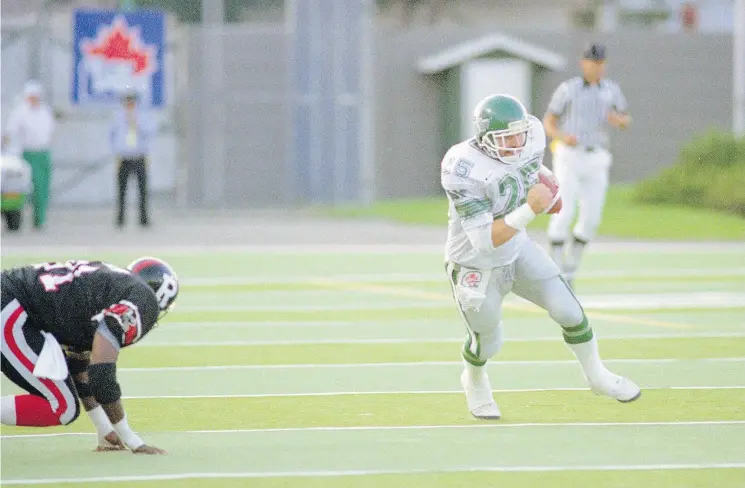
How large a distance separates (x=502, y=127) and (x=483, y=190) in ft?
1.07

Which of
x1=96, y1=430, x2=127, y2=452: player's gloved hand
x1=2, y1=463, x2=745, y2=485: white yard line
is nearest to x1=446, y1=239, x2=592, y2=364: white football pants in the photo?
x1=2, y1=463, x2=745, y2=485: white yard line

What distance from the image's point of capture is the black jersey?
21.3 feet

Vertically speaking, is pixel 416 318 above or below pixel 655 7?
below

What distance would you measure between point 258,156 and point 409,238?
26.6 feet

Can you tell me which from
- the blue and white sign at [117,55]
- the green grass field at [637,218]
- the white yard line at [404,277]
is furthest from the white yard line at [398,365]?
the blue and white sign at [117,55]

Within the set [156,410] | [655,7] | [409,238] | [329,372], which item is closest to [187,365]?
[329,372]

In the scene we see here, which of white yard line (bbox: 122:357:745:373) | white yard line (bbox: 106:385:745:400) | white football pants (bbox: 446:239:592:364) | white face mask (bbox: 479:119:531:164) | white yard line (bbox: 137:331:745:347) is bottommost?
white yard line (bbox: 137:331:745:347)

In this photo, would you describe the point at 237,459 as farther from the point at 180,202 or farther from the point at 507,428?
the point at 180,202

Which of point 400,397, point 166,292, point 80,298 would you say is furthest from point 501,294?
point 80,298

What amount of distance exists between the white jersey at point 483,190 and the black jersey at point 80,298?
162cm

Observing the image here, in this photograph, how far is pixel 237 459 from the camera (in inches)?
263

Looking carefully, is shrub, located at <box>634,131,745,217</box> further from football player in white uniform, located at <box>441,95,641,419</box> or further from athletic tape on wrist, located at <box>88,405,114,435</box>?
athletic tape on wrist, located at <box>88,405,114,435</box>

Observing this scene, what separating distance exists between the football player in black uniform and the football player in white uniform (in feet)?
5.04

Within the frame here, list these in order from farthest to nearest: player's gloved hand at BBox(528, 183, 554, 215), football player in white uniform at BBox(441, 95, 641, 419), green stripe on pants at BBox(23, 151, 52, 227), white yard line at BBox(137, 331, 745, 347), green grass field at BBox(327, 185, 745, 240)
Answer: green stripe on pants at BBox(23, 151, 52, 227) < green grass field at BBox(327, 185, 745, 240) < white yard line at BBox(137, 331, 745, 347) < football player in white uniform at BBox(441, 95, 641, 419) < player's gloved hand at BBox(528, 183, 554, 215)
